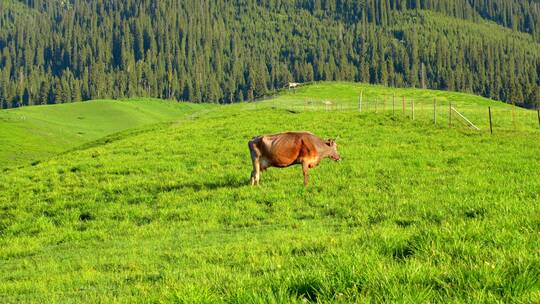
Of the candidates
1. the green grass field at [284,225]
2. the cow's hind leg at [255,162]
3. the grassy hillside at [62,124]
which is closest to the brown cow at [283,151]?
the cow's hind leg at [255,162]

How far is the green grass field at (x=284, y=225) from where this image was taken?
5949mm

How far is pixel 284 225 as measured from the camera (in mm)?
15445

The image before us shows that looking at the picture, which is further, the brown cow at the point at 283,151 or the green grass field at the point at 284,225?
the brown cow at the point at 283,151

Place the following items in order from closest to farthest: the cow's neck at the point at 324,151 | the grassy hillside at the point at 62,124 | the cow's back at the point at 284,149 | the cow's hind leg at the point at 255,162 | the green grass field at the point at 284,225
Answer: the green grass field at the point at 284,225, the cow's back at the point at 284,149, the cow's hind leg at the point at 255,162, the cow's neck at the point at 324,151, the grassy hillside at the point at 62,124

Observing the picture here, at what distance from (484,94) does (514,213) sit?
205 m

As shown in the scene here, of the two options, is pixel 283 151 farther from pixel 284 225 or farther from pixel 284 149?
pixel 284 225

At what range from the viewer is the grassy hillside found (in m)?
70.1

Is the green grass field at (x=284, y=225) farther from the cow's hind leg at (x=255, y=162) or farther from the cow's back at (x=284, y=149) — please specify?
the cow's back at (x=284, y=149)

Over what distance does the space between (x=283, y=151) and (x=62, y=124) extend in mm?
89256

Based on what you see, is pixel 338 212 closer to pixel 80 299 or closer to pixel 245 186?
pixel 245 186

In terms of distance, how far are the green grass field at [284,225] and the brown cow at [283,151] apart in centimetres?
95

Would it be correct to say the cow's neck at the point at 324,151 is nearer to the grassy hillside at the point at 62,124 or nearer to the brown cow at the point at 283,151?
the brown cow at the point at 283,151

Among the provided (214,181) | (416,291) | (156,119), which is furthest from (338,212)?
(156,119)

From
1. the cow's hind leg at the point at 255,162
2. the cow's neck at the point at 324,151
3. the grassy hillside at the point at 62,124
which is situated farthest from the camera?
the grassy hillside at the point at 62,124
